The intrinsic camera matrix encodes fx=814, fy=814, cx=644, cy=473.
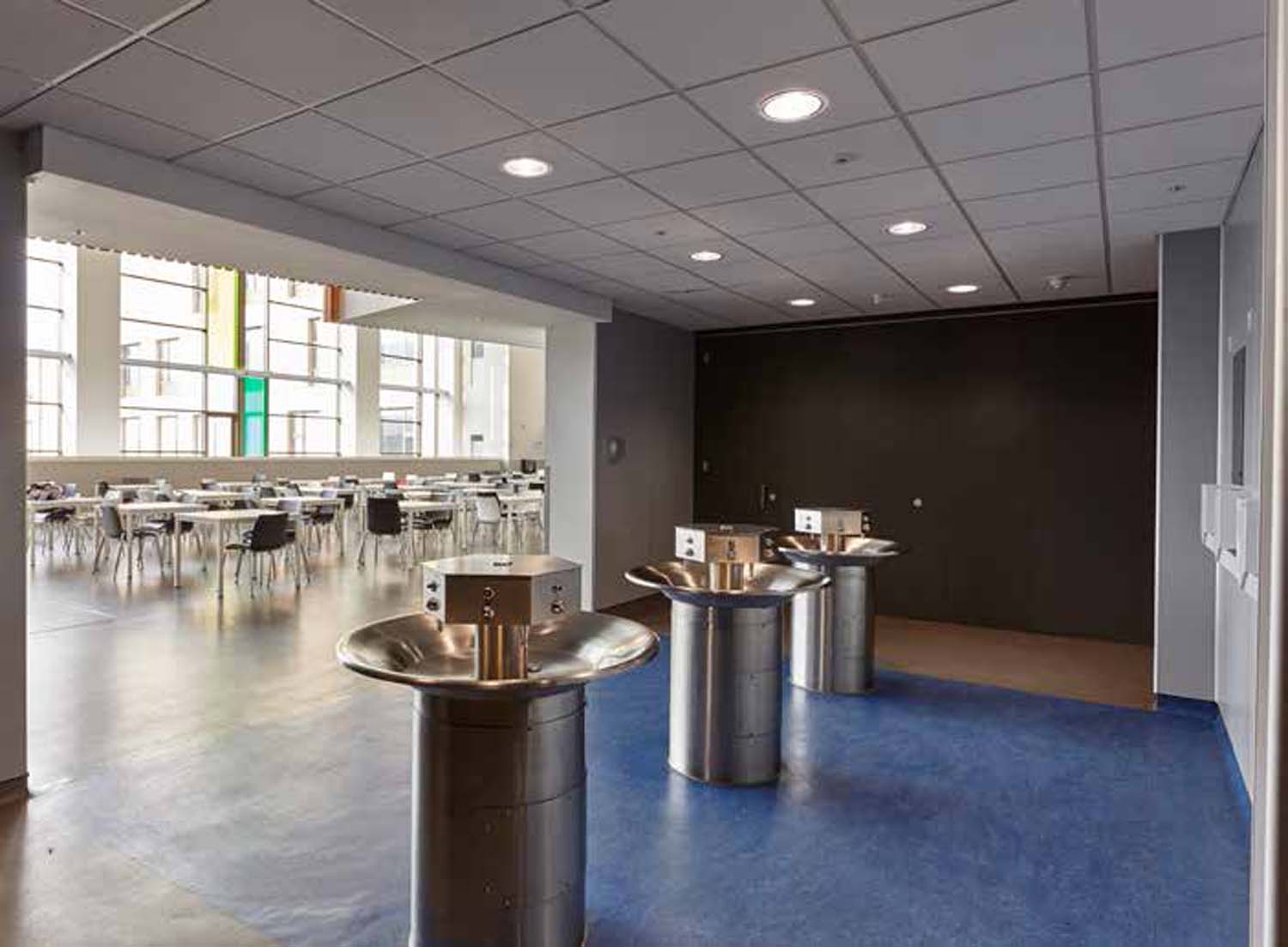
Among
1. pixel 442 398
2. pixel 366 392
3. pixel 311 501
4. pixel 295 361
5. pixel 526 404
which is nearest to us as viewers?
pixel 311 501

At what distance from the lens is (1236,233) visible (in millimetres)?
3846

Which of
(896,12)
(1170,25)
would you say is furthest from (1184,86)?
(896,12)

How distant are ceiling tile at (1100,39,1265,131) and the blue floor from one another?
2.67 m

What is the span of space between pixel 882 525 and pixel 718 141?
190 inches

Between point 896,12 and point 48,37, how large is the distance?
259cm

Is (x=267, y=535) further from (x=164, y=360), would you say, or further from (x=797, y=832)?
(x=164, y=360)

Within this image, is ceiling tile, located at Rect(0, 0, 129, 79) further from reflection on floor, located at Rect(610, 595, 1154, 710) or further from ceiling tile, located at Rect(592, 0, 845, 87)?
reflection on floor, located at Rect(610, 595, 1154, 710)

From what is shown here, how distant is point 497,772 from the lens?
2.05m

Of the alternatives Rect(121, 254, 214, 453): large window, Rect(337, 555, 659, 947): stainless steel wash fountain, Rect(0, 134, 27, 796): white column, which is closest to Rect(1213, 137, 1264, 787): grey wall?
Rect(337, 555, 659, 947): stainless steel wash fountain

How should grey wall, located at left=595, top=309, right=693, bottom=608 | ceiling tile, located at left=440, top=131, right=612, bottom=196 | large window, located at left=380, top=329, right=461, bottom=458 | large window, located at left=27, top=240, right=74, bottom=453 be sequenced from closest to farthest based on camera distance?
ceiling tile, located at left=440, top=131, right=612, bottom=196 < grey wall, located at left=595, top=309, right=693, bottom=608 < large window, located at left=27, top=240, right=74, bottom=453 < large window, located at left=380, top=329, right=461, bottom=458

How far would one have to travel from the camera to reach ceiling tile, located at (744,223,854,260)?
4.62 metres

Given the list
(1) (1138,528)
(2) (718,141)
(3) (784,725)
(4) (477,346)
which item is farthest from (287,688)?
(4) (477,346)

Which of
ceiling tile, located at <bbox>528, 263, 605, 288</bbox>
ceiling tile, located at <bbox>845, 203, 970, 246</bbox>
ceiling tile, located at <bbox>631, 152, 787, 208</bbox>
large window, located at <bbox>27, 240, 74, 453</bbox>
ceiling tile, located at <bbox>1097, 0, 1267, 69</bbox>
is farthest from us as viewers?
large window, located at <bbox>27, 240, 74, 453</bbox>

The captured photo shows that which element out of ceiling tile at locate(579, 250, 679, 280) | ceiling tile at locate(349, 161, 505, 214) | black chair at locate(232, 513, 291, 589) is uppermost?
ceiling tile at locate(579, 250, 679, 280)
